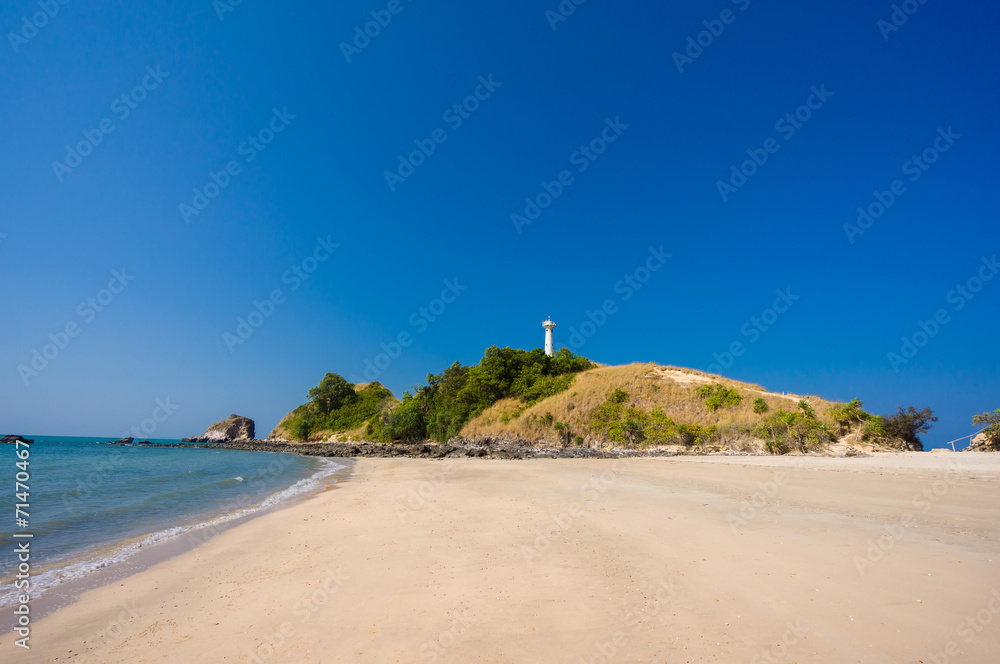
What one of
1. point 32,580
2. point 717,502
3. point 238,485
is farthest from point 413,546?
point 238,485

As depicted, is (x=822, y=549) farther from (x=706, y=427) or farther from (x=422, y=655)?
(x=706, y=427)

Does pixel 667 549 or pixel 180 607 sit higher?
pixel 667 549

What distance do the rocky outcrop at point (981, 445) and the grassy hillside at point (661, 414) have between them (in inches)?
213

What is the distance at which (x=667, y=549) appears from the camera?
574 centimetres

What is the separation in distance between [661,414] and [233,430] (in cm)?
11929

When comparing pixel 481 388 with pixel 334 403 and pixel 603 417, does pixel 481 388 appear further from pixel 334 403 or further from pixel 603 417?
pixel 334 403

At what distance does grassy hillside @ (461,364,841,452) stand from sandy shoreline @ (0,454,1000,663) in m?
20.1

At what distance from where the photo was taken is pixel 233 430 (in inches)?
4508

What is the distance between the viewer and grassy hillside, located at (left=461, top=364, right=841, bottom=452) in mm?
26328

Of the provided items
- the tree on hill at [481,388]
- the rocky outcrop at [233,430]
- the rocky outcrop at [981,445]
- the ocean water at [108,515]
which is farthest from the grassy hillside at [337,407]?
the rocky outcrop at [981,445]

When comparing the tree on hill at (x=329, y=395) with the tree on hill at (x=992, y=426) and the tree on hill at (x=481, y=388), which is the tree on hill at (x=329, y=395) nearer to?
the tree on hill at (x=481, y=388)

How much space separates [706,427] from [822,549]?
28.7m

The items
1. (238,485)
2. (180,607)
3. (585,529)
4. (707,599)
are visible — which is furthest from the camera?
(238,485)

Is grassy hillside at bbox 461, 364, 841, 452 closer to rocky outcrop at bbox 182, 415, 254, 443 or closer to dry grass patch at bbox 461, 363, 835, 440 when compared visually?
dry grass patch at bbox 461, 363, 835, 440
